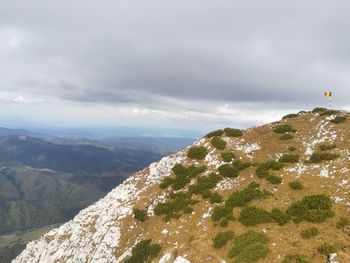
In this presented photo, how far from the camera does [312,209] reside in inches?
981

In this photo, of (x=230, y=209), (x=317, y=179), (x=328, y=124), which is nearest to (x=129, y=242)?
(x=230, y=209)

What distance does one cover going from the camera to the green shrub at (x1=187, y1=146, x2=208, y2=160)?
4363 cm

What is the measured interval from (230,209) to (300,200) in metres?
6.27

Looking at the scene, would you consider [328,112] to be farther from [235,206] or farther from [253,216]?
[253,216]

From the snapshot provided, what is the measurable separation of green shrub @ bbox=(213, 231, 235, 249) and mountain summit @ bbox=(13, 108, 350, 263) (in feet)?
0.26

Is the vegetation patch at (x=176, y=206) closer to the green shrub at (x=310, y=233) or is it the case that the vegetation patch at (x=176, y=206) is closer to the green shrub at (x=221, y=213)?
the green shrub at (x=221, y=213)

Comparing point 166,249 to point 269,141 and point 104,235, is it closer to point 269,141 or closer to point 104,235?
point 104,235

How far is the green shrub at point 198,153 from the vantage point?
43.6m

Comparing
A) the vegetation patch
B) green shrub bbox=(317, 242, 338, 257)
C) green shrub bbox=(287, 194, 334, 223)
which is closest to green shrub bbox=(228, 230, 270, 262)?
green shrub bbox=(317, 242, 338, 257)

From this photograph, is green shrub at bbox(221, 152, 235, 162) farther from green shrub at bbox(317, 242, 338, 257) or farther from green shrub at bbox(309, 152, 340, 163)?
green shrub at bbox(317, 242, 338, 257)

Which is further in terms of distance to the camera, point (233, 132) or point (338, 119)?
point (233, 132)

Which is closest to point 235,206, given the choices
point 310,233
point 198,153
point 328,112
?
point 310,233

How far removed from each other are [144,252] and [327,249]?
54.5 feet

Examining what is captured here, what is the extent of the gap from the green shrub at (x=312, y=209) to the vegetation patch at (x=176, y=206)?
35.2ft
